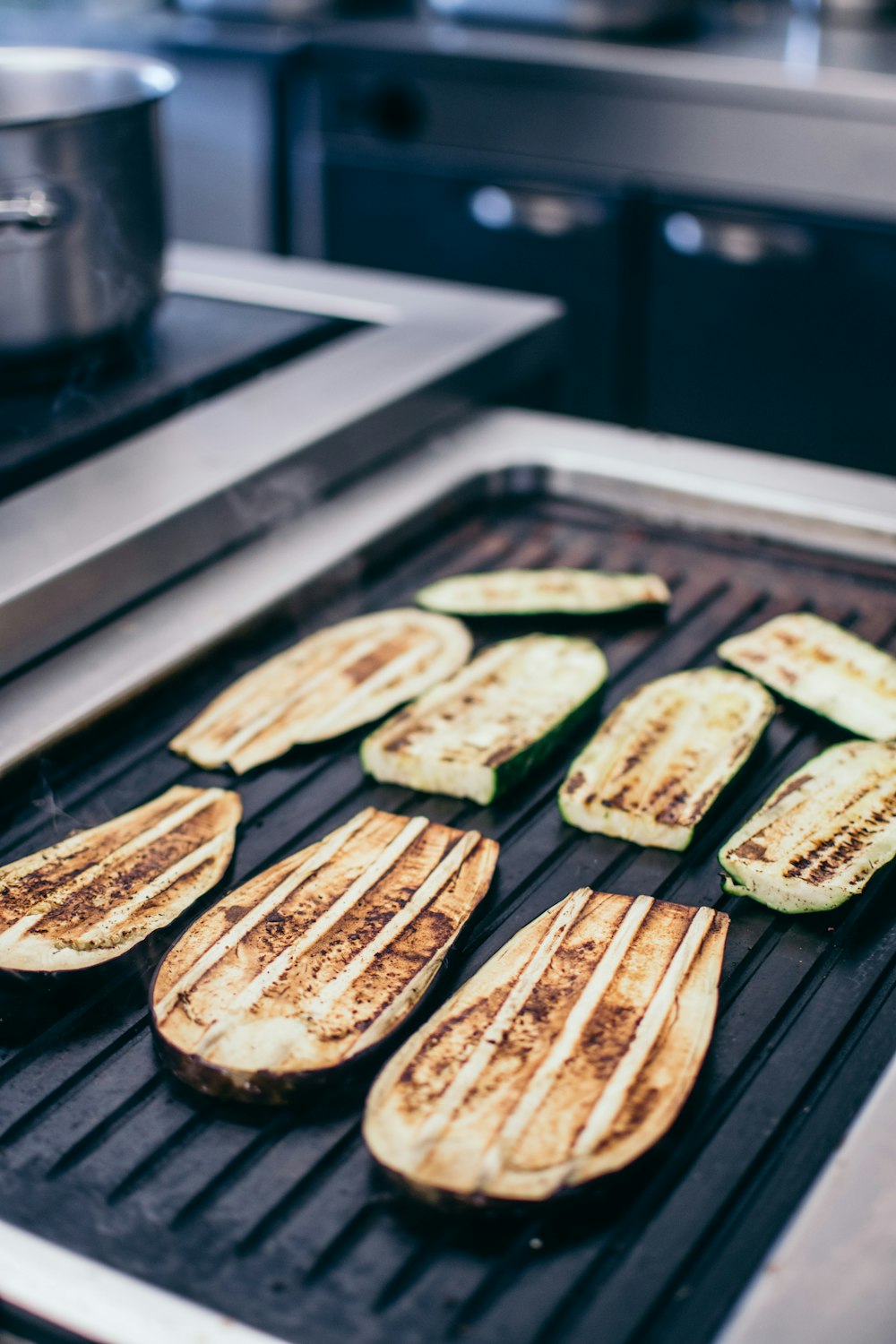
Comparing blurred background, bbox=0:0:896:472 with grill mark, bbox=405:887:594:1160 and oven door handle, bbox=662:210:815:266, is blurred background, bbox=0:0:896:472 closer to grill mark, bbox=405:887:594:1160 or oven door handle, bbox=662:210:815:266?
oven door handle, bbox=662:210:815:266

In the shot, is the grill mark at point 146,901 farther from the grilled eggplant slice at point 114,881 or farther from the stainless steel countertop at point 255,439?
the stainless steel countertop at point 255,439

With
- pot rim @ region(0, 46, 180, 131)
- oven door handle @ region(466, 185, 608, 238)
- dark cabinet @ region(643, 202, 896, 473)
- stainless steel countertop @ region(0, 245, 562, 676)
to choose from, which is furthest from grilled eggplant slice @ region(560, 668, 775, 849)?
oven door handle @ region(466, 185, 608, 238)

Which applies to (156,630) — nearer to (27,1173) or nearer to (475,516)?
(475,516)

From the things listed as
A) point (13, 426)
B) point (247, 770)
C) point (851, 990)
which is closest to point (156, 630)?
point (247, 770)

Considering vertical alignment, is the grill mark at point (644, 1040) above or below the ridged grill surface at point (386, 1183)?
above

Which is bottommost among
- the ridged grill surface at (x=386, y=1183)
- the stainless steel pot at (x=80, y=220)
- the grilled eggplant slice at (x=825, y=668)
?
the ridged grill surface at (x=386, y=1183)

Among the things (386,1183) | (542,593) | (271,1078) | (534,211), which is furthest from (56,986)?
(534,211)

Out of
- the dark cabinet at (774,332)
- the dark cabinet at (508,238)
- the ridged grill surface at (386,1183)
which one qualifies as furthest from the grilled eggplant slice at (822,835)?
the dark cabinet at (508,238)
